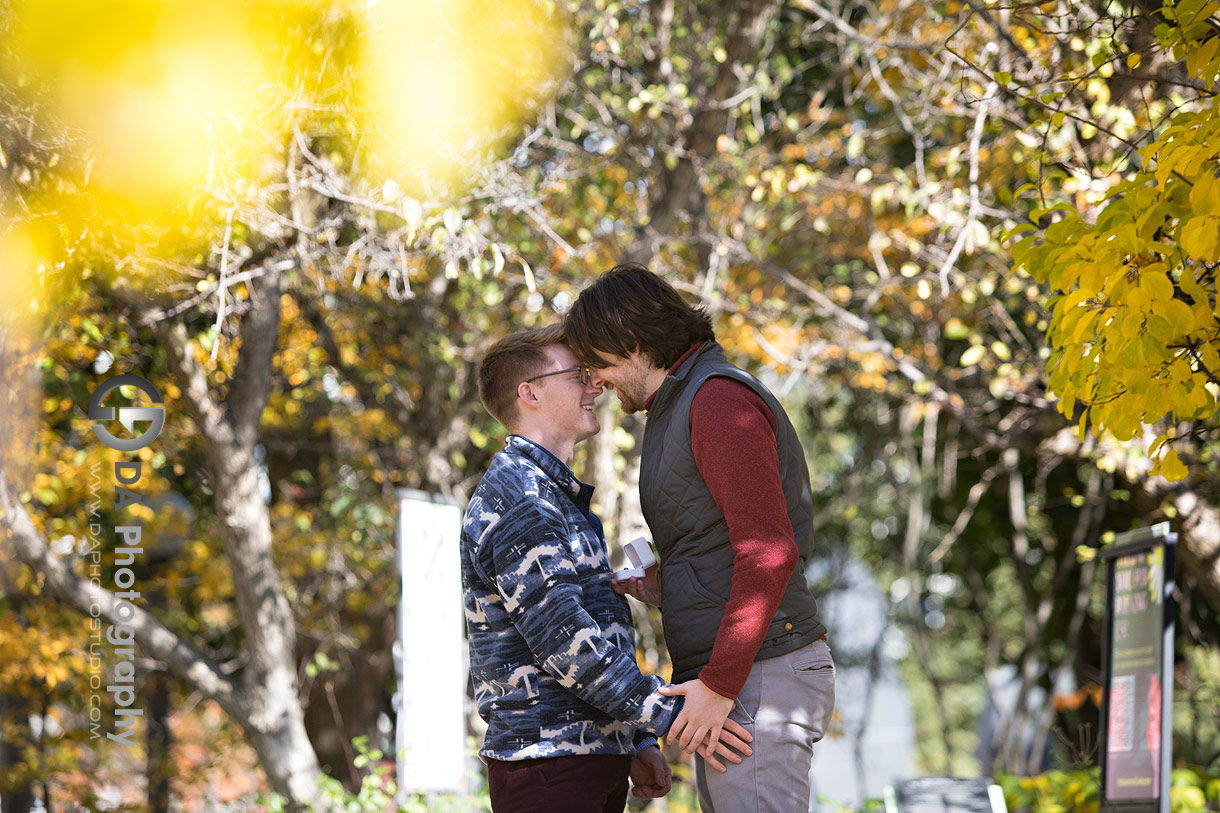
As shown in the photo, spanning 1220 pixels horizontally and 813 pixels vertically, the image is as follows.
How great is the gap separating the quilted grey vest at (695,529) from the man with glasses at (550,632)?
0.47 ft

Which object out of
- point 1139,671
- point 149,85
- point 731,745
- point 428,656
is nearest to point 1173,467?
point 731,745

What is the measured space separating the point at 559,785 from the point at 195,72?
9.88ft

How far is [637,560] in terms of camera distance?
2562 millimetres

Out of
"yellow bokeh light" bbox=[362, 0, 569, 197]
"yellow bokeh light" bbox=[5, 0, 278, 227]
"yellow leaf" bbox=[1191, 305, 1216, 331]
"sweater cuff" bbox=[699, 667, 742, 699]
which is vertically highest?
"yellow bokeh light" bbox=[362, 0, 569, 197]

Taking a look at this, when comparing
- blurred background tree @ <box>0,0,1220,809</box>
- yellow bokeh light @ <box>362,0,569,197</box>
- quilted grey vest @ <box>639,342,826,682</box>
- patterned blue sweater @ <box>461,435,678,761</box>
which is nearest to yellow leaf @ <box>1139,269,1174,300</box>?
blurred background tree @ <box>0,0,1220,809</box>

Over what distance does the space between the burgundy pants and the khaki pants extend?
23 cm

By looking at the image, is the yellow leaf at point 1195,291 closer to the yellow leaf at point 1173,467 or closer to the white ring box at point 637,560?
the yellow leaf at point 1173,467

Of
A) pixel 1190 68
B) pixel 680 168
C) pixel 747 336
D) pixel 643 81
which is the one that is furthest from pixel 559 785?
pixel 747 336

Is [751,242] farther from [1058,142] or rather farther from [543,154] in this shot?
[1058,142]

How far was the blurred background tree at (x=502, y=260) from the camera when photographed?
12.5 feet

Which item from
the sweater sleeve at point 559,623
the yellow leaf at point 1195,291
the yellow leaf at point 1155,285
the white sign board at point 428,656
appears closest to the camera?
the sweater sleeve at point 559,623

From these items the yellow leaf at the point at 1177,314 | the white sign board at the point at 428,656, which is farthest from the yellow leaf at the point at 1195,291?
the white sign board at the point at 428,656

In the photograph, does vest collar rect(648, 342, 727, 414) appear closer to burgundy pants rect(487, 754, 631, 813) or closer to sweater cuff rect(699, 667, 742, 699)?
sweater cuff rect(699, 667, 742, 699)

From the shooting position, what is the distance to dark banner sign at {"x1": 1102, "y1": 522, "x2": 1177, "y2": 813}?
4766 mm
